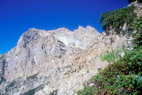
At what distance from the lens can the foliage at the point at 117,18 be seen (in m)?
62.9

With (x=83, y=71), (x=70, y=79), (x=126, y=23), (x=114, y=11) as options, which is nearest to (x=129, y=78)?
(x=126, y=23)

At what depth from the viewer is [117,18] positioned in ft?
227

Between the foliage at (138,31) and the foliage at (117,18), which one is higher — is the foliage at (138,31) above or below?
below

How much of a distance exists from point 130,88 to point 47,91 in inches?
7241

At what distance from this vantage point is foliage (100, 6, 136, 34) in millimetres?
Answer: 62931

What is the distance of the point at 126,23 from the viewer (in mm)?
63500

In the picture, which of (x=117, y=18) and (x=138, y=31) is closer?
(x=138, y=31)

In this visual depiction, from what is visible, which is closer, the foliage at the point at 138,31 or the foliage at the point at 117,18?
the foliage at the point at 138,31

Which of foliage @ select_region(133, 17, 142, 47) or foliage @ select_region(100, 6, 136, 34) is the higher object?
foliage @ select_region(100, 6, 136, 34)

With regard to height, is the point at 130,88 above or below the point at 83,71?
below

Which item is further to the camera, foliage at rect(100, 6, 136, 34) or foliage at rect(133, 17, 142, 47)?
foliage at rect(100, 6, 136, 34)

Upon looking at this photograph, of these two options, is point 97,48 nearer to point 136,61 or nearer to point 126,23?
point 126,23

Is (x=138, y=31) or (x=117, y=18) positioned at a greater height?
(x=117, y=18)

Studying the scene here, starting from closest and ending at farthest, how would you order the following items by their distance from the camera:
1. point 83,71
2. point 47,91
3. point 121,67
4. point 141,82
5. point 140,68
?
point 141,82 → point 140,68 → point 121,67 → point 83,71 → point 47,91
